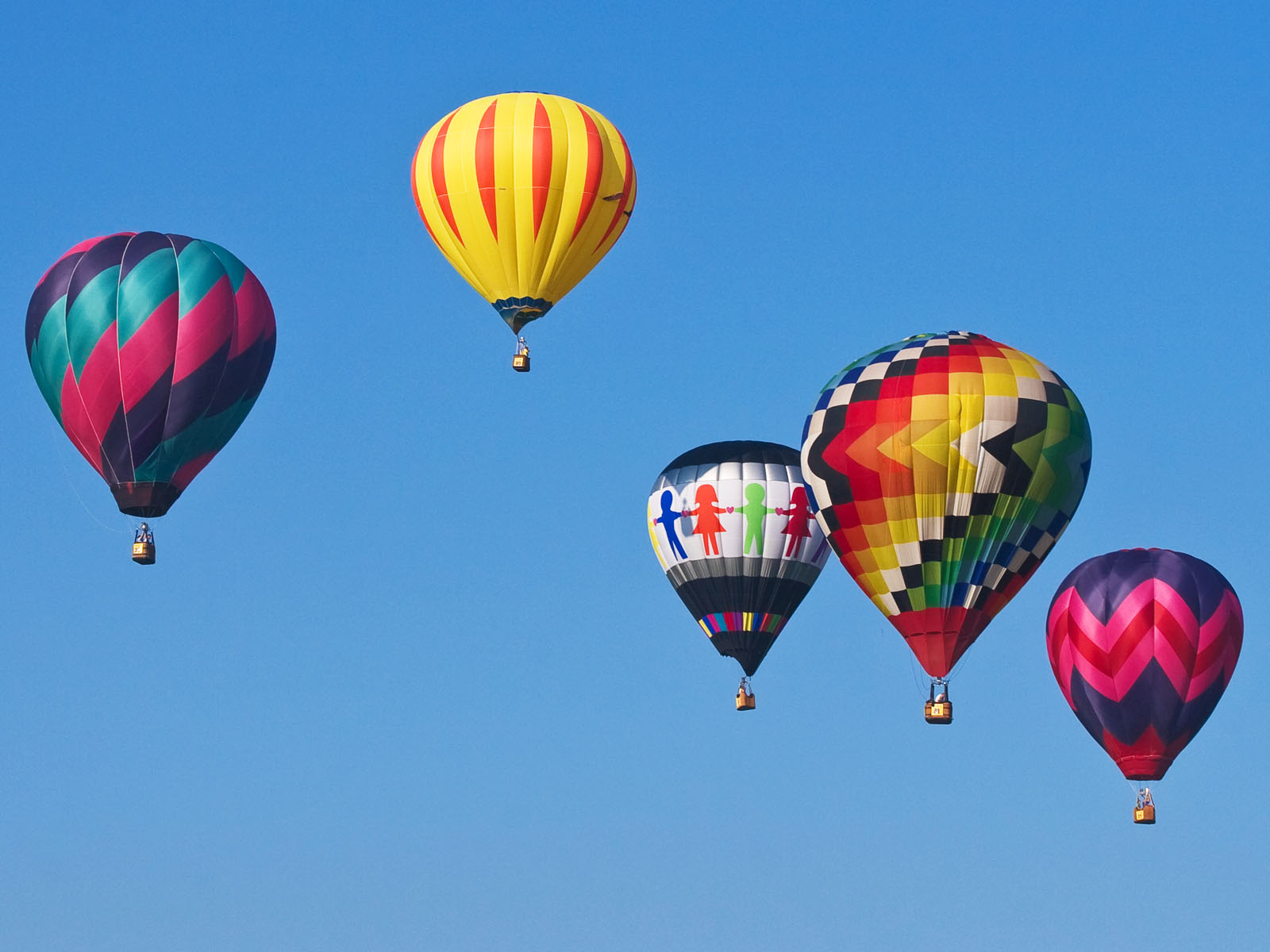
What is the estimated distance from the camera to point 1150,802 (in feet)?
142

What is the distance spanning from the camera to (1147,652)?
42188mm

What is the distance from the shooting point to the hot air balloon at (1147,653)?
4228 cm

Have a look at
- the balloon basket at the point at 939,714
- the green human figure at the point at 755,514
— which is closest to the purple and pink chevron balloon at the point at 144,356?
the green human figure at the point at 755,514

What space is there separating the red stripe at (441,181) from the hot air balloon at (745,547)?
17.6ft

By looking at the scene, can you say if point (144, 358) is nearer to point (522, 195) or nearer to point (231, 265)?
point (231, 265)

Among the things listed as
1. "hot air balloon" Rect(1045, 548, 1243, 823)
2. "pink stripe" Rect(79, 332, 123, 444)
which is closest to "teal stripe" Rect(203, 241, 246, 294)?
"pink stripe" Rect(79, 332, 123, 444)

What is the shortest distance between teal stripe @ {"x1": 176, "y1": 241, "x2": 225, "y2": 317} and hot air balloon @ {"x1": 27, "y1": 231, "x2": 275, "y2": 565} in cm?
1

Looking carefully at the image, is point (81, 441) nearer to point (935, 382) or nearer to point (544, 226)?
point (544, 226)

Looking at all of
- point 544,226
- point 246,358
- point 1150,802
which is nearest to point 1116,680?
point 1150,802

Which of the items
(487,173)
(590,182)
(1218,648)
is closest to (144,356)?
(487,173)

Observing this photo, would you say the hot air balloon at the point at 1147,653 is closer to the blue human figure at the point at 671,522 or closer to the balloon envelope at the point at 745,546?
the balloon envelope at the point at 745,546

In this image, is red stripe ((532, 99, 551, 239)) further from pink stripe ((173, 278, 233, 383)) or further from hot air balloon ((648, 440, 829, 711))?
hot air balloon ((648, 440, 829, 711))

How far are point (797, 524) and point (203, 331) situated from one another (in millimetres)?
9166

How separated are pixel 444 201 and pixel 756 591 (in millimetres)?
7130
